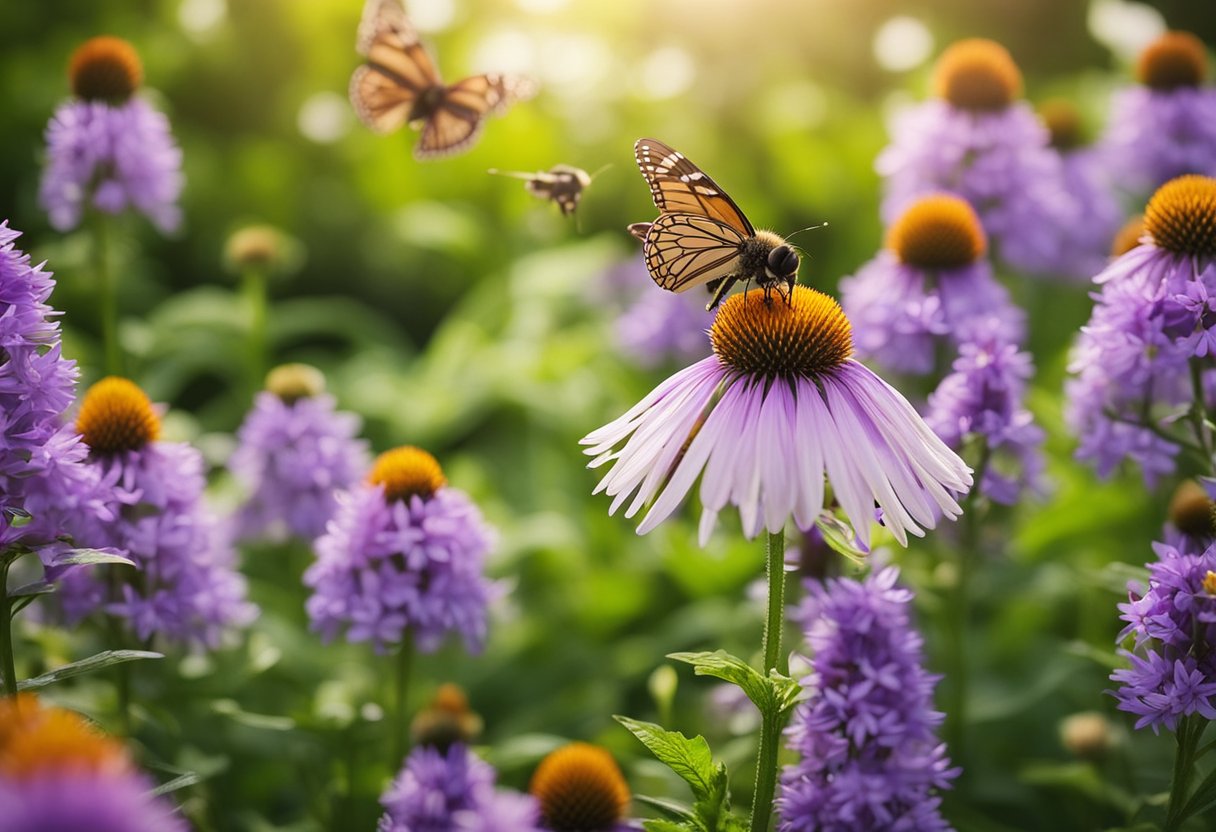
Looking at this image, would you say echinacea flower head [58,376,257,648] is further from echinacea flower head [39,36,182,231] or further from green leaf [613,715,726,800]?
green leaf [613,715,726,800]

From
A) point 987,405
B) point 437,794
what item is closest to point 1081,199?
point 987,405

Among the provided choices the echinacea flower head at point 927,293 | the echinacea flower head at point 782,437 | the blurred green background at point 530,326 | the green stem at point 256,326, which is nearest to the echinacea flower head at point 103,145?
the blurred green background at point 530,326

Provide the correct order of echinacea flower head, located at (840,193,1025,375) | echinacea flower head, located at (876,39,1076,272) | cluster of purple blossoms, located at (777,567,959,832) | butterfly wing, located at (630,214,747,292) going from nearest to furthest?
cluster of purple blossoms, located at (777,567,959,832)
butterfly wing, located at (630,214,747,292)
echinacea flower head, located at (840,193,1025,375)
echinacea flower head, located at (876,39,1076,272)

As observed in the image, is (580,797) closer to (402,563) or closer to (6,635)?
(402,563)

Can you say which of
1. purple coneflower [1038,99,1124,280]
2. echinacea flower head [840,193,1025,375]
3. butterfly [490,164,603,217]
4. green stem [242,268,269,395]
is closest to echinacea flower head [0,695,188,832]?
butterfly [490,164,603,217]

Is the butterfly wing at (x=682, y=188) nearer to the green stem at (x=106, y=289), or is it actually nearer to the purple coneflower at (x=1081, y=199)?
the green stem at (x=106, y=289)

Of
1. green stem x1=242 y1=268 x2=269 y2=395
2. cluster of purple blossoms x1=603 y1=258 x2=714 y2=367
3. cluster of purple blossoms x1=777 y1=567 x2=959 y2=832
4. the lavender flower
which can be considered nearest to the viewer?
cluster of purple blossoms x1=777 y1=567 x2=959 y2=832
